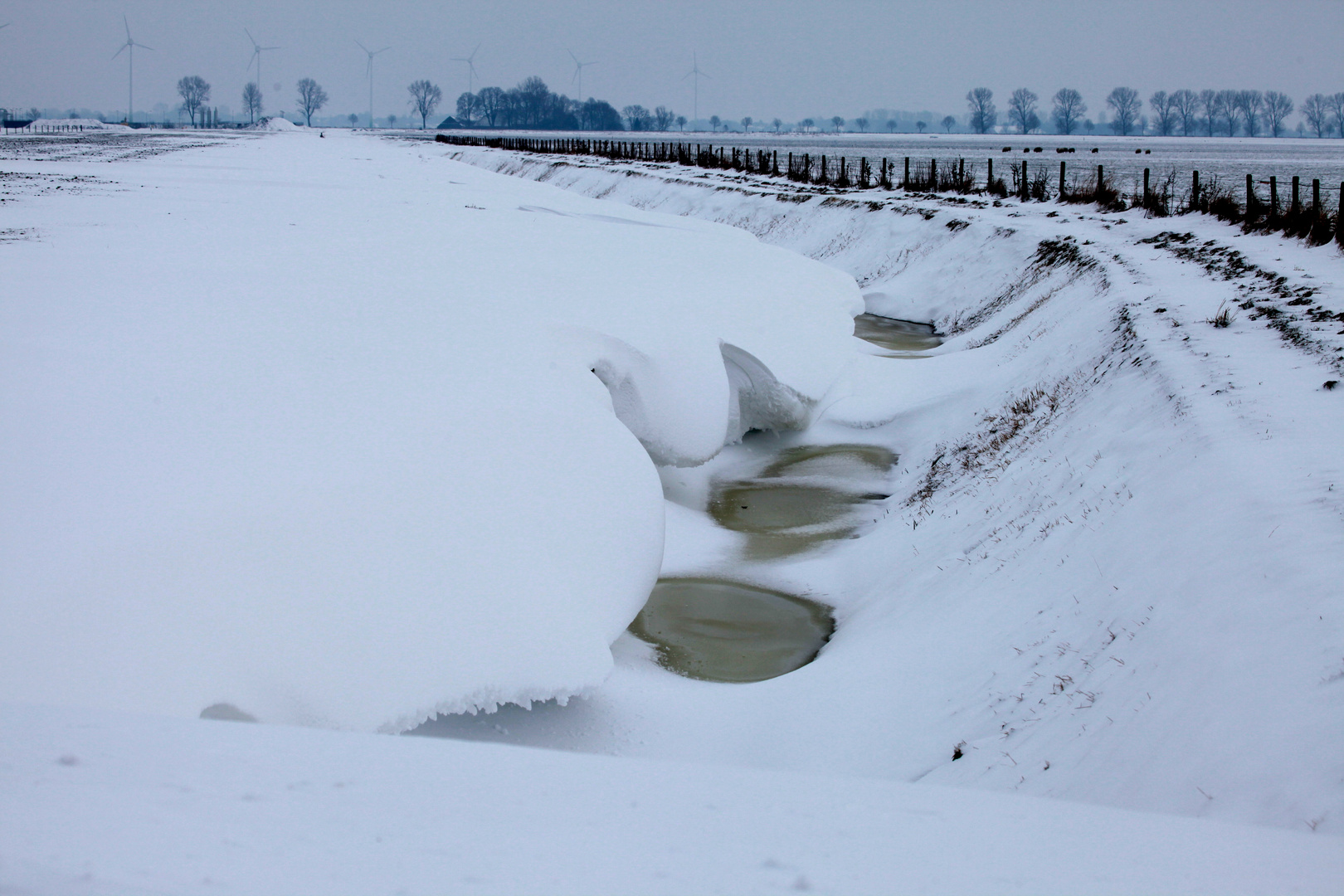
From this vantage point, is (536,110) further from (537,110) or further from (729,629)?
(729,629)

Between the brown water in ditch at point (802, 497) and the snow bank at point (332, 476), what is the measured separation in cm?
93

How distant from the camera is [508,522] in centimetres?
585

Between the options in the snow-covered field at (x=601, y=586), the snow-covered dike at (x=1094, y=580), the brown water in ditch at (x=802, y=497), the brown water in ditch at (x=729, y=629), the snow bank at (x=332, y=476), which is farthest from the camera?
the brown water in ditch at (x=802, y=497)

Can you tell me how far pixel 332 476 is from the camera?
5508 millimetres

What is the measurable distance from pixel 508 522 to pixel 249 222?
10.3 m

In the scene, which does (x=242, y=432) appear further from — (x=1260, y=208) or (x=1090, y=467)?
(x=1260, y=208)

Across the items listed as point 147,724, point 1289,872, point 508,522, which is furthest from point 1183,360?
point 147,724

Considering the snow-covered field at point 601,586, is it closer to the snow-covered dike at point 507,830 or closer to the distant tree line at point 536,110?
the snow-covered dike at point 507,830

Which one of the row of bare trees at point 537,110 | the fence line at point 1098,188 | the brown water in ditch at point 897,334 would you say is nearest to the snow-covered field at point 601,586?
the fence line at point 1098,188

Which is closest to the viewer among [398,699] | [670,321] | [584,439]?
[398,699]

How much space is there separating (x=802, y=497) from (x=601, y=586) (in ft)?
16.9

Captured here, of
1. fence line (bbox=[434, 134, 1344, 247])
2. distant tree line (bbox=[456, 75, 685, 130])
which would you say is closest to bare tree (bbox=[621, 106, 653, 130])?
distant tree line (bbox=[456, 75, 685, 130])

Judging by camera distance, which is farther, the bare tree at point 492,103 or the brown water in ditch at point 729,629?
the bare tree at point 492,103

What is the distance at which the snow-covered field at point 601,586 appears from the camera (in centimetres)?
275
